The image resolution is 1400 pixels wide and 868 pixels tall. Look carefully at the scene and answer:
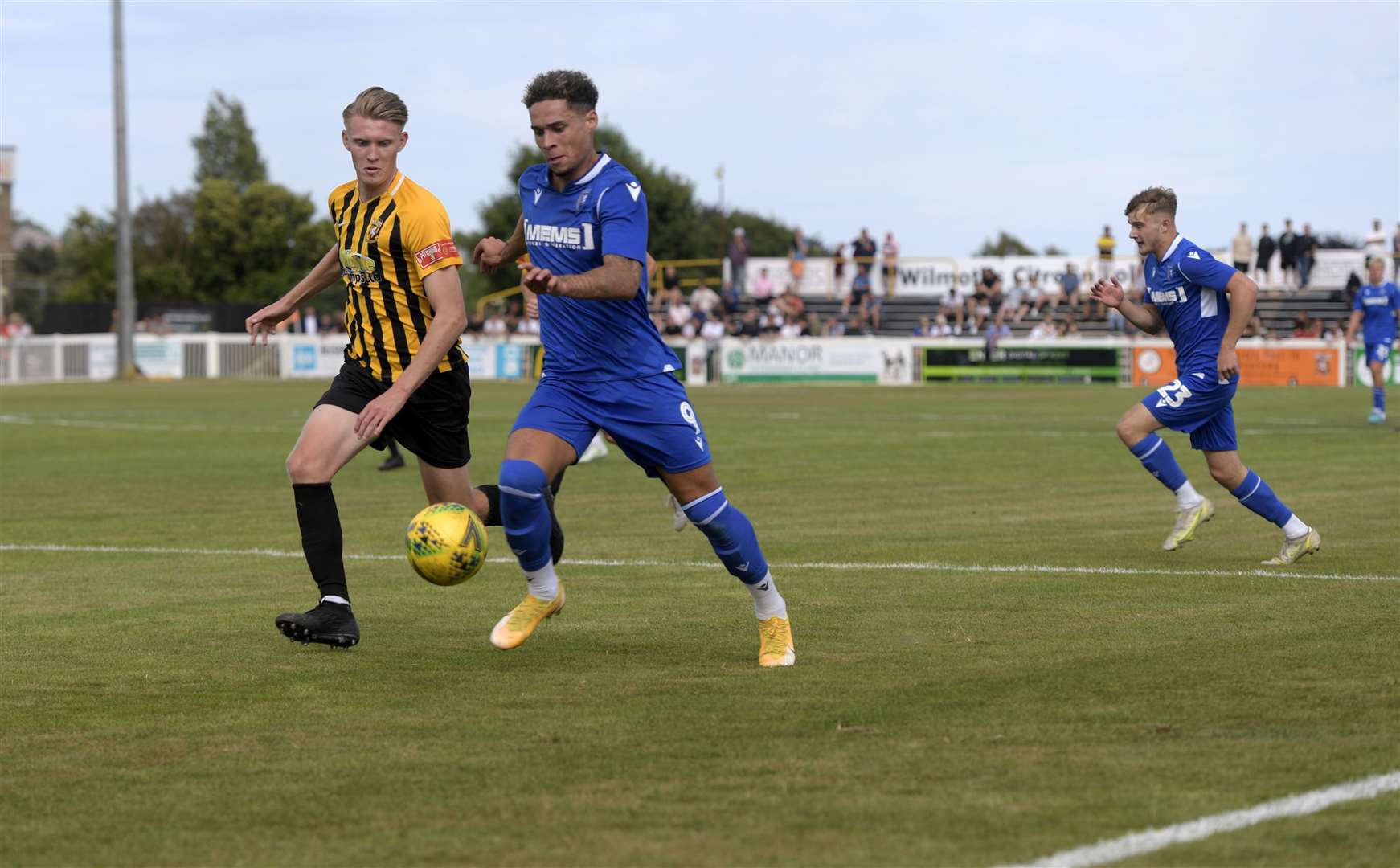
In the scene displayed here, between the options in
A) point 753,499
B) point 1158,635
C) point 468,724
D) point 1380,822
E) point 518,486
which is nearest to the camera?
point 1380,822

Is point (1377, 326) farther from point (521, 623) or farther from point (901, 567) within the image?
point (521, 623)

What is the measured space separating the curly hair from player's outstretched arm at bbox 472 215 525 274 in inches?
18.3

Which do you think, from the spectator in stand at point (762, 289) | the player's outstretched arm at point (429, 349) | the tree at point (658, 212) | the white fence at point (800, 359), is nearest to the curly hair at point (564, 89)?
the player's outstretched arm at point (429, 349)

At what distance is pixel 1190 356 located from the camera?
1095cm

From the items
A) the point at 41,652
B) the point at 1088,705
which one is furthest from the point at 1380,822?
the point at 41,652

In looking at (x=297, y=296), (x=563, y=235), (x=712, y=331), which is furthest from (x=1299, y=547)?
(x=712, y=331)

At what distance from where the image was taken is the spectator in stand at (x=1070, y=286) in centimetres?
5450

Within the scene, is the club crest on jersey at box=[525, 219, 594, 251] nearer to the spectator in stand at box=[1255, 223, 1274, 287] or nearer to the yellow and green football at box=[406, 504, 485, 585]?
the yellow and green football at box=[406, 504, 485, 585]

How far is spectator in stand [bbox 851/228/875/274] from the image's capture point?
58281mm

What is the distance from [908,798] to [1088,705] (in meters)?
1.40

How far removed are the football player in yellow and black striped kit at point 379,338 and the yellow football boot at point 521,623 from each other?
2.03ft

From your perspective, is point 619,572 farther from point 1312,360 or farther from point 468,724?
point 1312,360

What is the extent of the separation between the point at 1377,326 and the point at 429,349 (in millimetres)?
22331

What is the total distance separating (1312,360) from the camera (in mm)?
46500
